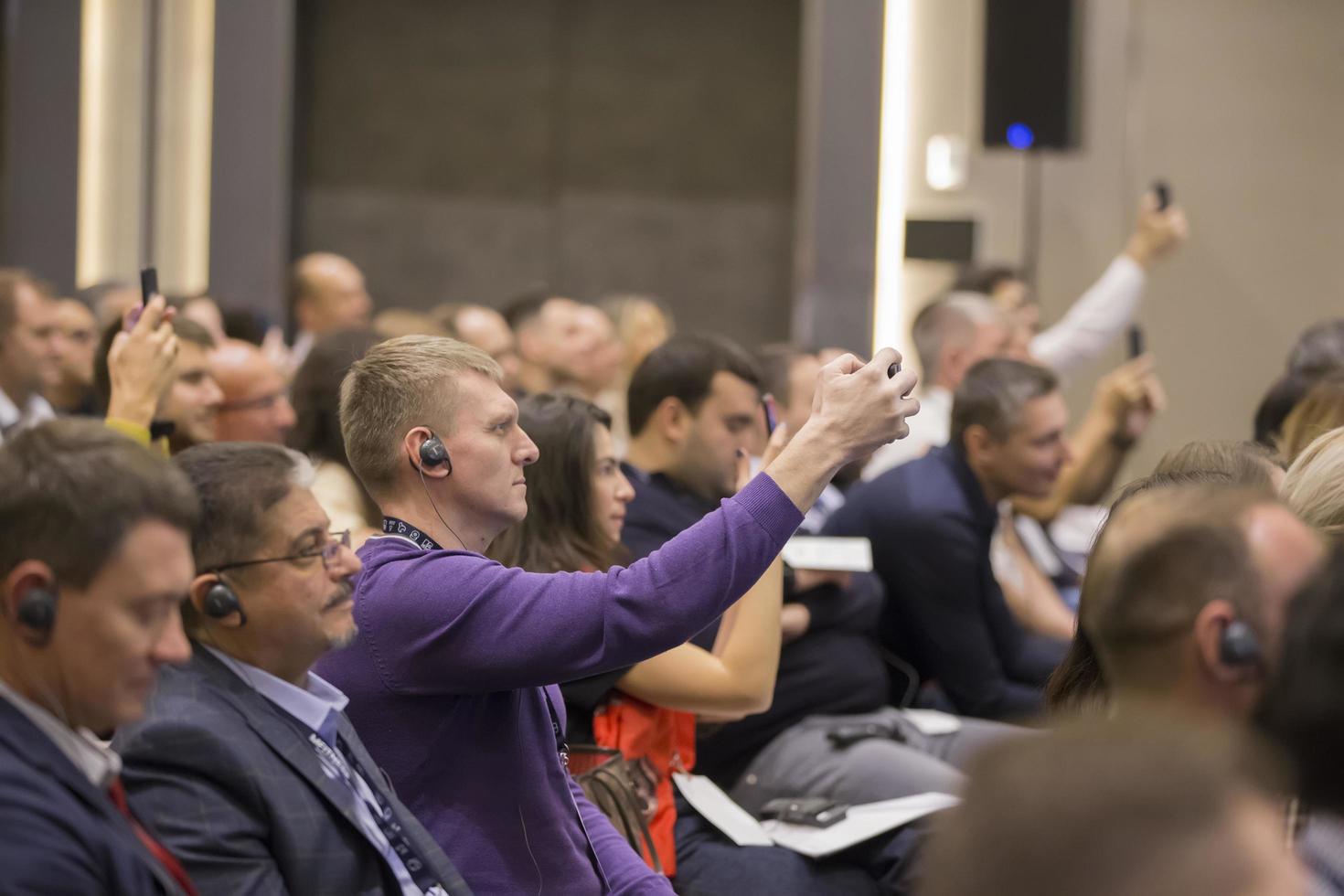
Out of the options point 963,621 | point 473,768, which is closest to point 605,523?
point 473,768

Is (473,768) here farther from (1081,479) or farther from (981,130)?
(981,130)

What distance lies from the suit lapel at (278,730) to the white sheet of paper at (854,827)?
1.08 metres

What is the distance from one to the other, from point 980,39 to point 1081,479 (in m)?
3.01

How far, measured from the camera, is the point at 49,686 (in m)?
1.35

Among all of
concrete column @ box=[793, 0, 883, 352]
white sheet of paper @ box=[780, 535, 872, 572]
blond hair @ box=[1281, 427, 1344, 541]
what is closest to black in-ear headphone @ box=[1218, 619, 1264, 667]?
blond hair @ box=[1281, 427, 1344, 541]

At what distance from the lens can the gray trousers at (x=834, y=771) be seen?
9.46 feet

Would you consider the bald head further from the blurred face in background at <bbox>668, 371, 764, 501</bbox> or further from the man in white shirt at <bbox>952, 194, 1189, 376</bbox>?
the blurred face in background at <bbox>668, 371, 764, 501</bbox>

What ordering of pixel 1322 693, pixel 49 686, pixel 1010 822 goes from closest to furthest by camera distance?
pixel 1010 822, pixel 1322 693, pixel 49 686

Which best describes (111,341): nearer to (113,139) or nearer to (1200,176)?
(113,139)

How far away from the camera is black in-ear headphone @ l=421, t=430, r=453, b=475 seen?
1.99m

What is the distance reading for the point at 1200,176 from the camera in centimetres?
720

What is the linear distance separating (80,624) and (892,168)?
6155 millimetres

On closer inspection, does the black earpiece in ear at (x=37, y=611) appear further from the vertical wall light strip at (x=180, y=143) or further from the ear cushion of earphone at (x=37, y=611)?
the vertical wall light strip at (x=180, y=143)

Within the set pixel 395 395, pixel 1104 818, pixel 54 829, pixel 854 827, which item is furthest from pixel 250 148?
pixel 1104 818
